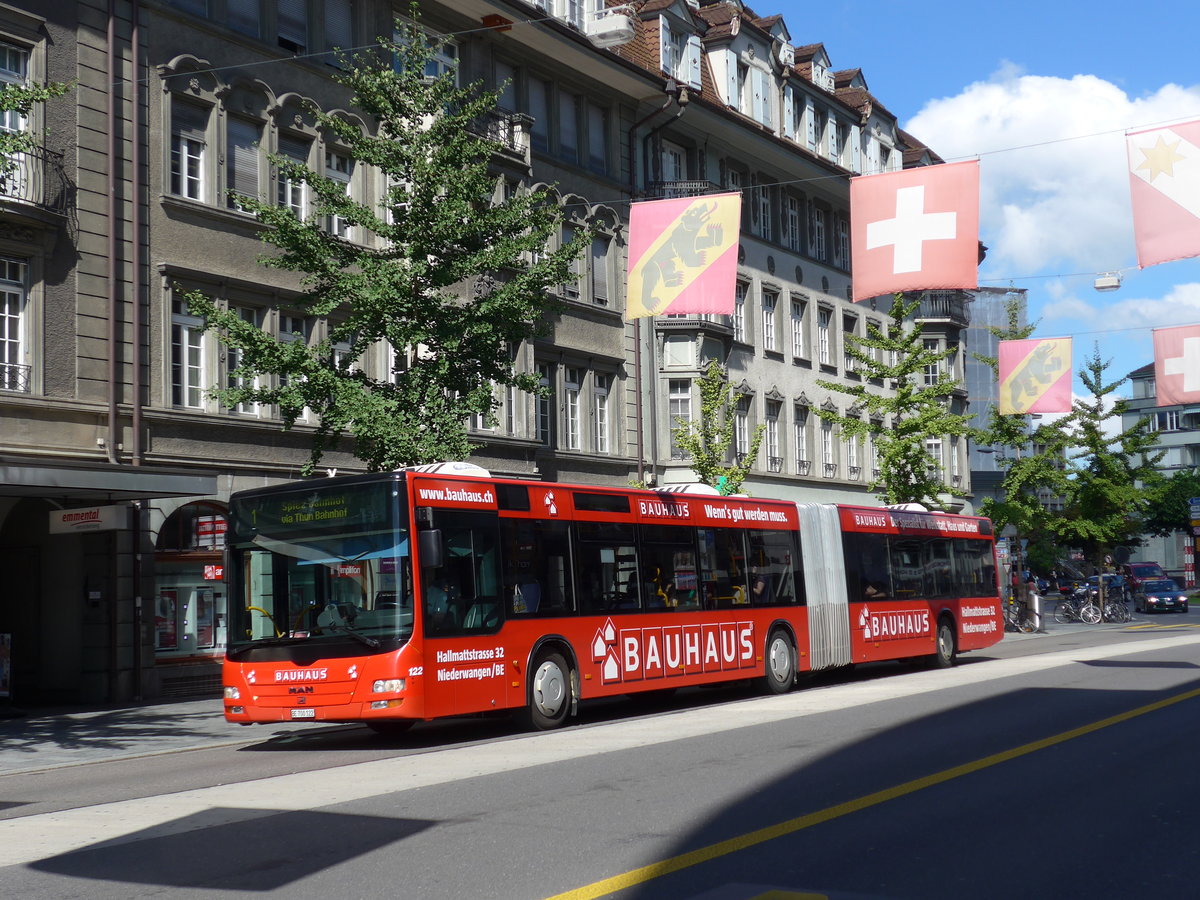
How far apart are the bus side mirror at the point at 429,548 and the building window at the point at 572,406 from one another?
1965cm

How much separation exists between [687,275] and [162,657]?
36.0 ft

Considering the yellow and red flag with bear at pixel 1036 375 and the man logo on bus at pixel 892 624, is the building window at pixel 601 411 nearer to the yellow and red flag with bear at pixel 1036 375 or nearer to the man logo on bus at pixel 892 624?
the yellow and red flag with bear at pixel 1036 375

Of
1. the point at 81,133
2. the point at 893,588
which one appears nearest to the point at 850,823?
the point at 893,588

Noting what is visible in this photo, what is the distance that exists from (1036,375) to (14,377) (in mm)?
20121

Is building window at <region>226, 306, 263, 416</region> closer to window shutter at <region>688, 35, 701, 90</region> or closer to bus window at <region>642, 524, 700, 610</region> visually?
bus window at <region>642, 524, 700, 610</region>

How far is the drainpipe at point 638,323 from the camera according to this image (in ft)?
120

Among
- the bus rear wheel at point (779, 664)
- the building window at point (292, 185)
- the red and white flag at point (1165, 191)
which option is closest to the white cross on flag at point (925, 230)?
the red and white flag at point (1165, 191)

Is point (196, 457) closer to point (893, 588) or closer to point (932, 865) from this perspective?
point (893, 588)

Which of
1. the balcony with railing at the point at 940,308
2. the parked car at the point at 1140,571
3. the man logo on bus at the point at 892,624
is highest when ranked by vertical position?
the balcony with railing at the point at 940,308

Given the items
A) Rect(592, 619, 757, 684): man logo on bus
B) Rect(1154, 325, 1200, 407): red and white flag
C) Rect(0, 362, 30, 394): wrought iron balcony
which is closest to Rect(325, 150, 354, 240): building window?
Rect(0, 362, 30, 394): wrought iron balcony

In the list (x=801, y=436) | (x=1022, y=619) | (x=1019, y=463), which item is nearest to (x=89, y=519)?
(x=801, y=436)

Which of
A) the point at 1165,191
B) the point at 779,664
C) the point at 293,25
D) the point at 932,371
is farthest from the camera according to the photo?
the point at 932,371

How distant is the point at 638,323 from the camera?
122 ft

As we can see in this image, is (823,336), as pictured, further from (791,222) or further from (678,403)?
(678,403)
